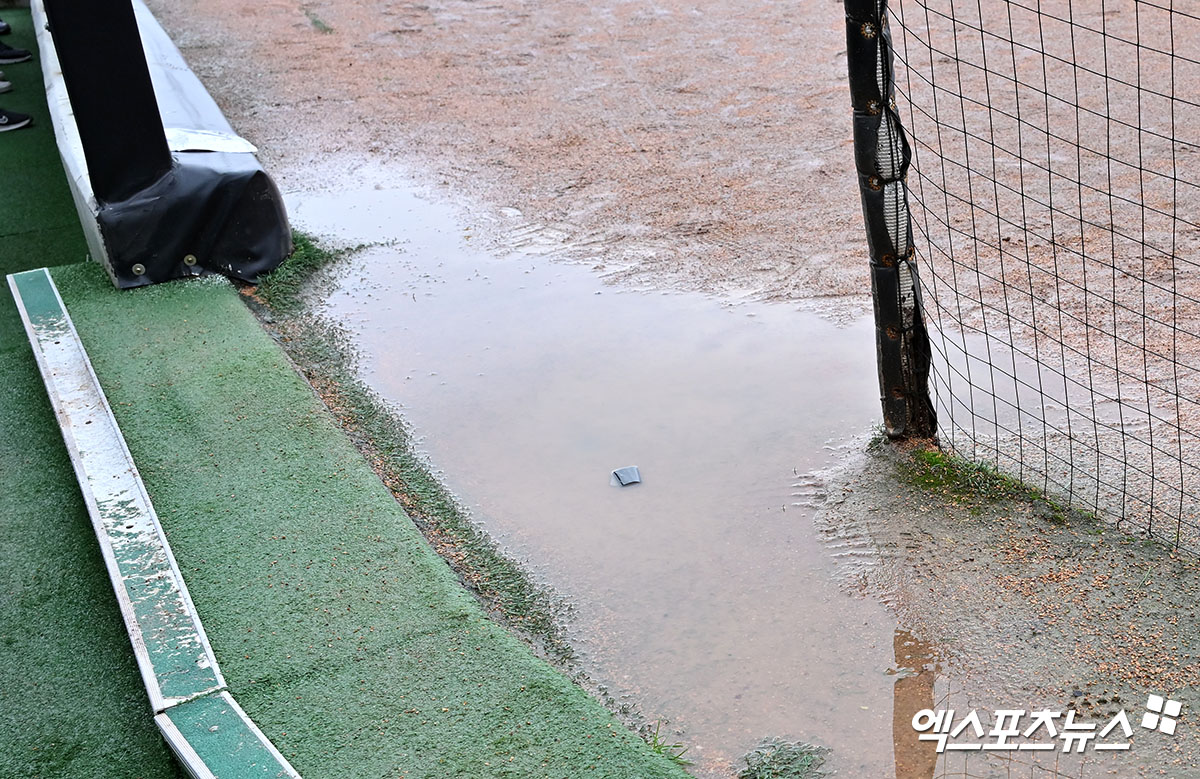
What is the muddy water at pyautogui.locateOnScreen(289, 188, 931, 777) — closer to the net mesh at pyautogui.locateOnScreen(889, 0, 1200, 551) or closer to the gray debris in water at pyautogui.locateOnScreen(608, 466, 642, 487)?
the gray debris in water at pyautogui.locateOnScreen(608, 466, 642, 487)

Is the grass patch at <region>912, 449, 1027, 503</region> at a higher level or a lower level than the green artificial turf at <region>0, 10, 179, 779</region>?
lower

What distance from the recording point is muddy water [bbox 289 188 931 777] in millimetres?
2469

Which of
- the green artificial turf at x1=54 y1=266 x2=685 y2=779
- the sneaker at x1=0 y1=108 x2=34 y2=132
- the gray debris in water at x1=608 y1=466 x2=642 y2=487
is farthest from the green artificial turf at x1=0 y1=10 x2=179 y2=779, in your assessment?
the sneaker at x1=0 y1=108 x2=34 y2=132

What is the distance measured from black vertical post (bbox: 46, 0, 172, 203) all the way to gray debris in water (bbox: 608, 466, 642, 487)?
241 centimetres

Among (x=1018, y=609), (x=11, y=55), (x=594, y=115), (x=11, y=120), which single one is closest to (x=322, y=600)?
(x=1018, y=609)

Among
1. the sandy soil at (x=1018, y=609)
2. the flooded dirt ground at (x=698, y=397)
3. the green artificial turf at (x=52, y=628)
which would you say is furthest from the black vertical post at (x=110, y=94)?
the sandy soil at (x=1018, y=609)

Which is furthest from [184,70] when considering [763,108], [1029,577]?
[1029,577]

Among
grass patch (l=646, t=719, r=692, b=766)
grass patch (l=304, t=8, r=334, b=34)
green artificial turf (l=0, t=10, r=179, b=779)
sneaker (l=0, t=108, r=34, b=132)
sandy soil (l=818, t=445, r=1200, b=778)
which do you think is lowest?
sandy soil (l=818, t=445, r=1200, b=778)

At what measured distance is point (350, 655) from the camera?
2.51m

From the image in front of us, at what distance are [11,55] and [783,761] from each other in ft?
26.3

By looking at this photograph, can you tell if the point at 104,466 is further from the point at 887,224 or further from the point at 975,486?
the point at 975,486

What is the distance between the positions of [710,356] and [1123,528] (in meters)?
1.45

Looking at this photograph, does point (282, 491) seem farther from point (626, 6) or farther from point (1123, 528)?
point (626, 6)

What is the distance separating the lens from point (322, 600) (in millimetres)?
2688
